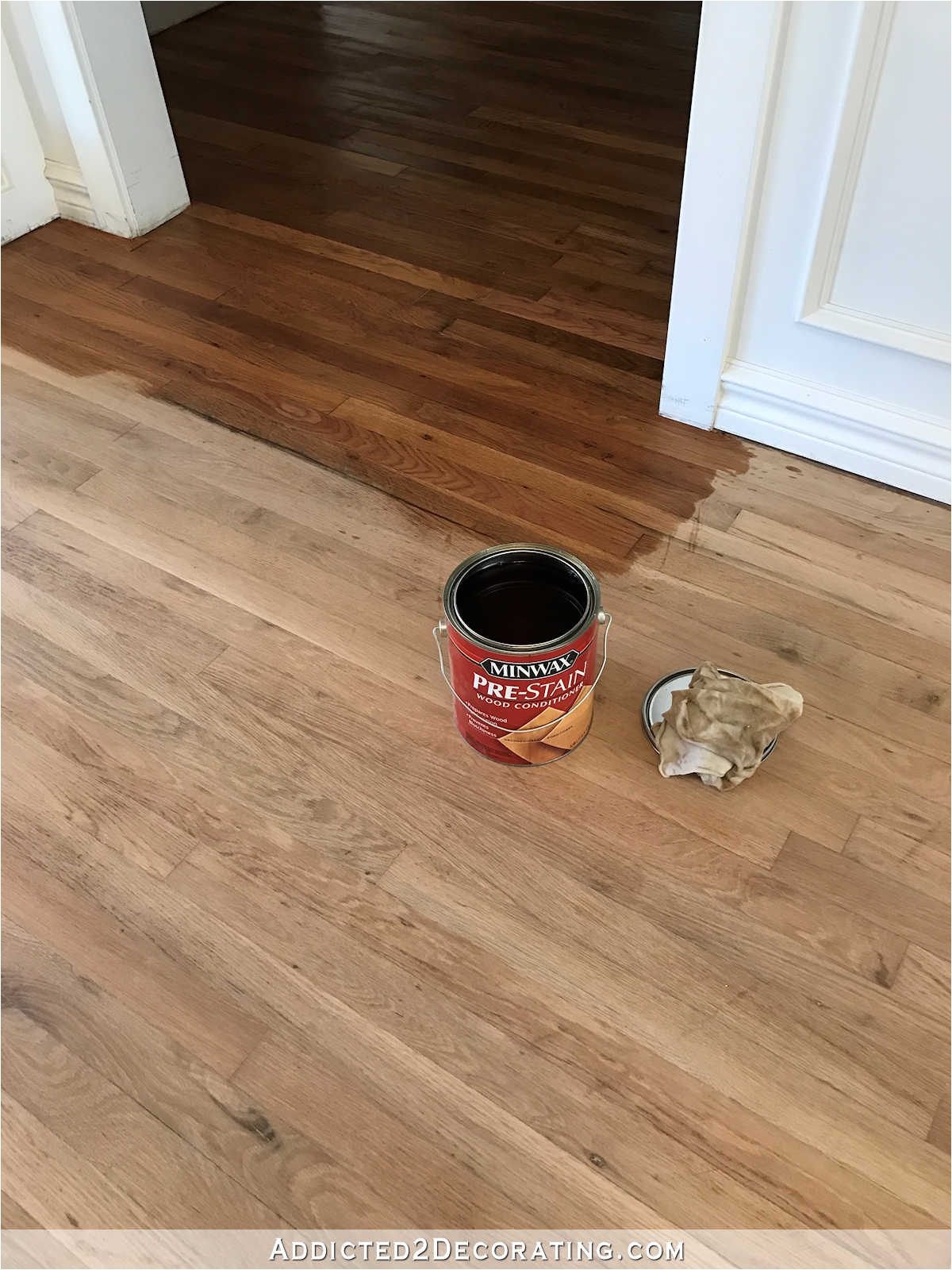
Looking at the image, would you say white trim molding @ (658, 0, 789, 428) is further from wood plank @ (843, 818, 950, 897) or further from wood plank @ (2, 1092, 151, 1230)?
wood plank @ (2, 1092, 151, 1230)

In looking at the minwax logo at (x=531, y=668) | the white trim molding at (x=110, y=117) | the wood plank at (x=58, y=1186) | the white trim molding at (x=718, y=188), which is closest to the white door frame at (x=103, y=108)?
the white trim molding at (x=110, y=117)

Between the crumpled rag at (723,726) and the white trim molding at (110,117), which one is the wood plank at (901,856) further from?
the white trim molding at (110,117)

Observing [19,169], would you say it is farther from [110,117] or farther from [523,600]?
[523,600]

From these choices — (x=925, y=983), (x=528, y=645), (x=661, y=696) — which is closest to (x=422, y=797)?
(x=528, y=645)

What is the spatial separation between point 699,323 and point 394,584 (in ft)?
2.25

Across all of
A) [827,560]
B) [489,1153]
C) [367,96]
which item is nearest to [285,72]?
[367,96]

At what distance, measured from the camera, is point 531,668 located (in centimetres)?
123

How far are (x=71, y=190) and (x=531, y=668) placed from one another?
2.01 m

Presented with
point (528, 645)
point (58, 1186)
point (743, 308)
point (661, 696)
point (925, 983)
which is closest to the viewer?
point (58, 1186)

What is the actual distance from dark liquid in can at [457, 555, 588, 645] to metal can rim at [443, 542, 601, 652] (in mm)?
12

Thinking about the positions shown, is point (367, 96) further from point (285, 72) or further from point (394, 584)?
point (394, 584)

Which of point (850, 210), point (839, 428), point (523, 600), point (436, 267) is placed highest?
point (850, 210)

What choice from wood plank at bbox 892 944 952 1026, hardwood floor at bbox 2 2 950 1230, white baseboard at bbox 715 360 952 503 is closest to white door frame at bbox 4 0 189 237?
hardwood floor at bbox 2 2 950 1230

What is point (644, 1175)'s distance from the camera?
3.46 feet
